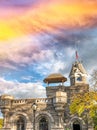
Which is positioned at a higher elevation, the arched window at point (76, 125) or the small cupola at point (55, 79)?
the small cupola at point (55, 79)

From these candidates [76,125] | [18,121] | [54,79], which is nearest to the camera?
[76,125]

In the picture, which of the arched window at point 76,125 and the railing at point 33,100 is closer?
the arched window at point 76,125

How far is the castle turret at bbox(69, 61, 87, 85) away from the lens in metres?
54.6

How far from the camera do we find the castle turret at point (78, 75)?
54.6 metres

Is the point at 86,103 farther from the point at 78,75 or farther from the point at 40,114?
the point at 78,75

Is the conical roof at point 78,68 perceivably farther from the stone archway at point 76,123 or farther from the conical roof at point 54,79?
the stone archway at point 76,123

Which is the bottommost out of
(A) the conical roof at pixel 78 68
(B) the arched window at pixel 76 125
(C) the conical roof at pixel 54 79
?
(B) the arched window at pixel 76 125

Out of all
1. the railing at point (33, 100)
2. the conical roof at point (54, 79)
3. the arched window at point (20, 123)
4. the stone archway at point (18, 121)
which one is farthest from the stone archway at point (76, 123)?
the conical roof at point (54, 79)

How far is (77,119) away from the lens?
35.5m

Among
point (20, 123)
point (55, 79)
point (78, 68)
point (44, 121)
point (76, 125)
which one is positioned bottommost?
point (76, 125)

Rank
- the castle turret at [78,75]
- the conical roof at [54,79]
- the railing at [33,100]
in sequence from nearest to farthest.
→ 1. the railing at [33,100]
2. the conical roof at [54,79]
3. the castle turret at [78,75]

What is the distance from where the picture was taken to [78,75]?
182 feet

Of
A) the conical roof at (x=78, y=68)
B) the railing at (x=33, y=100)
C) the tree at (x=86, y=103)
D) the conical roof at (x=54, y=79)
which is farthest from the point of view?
the conical roof at (x=78, y=68)

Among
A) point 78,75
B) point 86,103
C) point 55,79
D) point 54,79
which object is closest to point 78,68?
point 78,75
